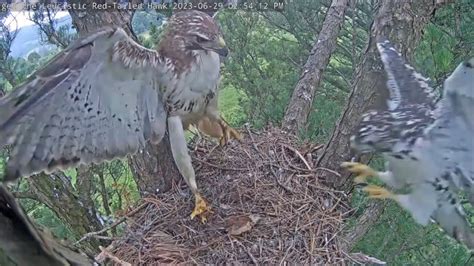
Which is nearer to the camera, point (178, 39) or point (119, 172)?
point (178, 39)

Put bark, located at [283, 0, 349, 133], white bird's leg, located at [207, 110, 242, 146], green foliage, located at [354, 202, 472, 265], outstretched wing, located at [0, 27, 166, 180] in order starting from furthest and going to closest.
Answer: green foliage, located at [354, 202, 472, 265]
bark, located at [283, 0, 349, 133]
white bird's leg, located at [207, 110, 242, 146]
outstretched wing, located at [0, 27, 166, 180]

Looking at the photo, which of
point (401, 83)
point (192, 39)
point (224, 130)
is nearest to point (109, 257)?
point (224, 130)

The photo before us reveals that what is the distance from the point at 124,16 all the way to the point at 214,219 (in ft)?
3.63

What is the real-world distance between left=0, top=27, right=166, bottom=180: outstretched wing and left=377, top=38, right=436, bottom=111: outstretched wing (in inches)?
40.1

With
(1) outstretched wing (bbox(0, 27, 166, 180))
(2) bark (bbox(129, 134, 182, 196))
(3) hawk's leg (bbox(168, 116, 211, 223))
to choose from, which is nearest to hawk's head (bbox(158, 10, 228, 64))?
(1) outstretched wing (bbox(0, 27, 166, 180))

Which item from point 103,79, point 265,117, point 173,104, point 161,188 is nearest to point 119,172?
point 265,117

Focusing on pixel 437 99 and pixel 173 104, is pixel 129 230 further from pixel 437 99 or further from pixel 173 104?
pixel 437 99

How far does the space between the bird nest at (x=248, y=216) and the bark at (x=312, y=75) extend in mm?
312

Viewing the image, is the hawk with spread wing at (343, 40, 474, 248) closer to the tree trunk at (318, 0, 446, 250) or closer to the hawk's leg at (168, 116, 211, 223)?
the tree trunk at (318, 0, 446, 250)

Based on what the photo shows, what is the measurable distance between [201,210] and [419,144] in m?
1.03

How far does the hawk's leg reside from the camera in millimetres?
3062

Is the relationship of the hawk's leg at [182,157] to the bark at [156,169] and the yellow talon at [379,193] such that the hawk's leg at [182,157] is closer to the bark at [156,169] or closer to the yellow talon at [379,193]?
the bark at [156,169]

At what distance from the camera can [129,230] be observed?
10.2 feet

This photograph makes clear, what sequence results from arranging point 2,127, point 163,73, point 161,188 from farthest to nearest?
point 161,188 → point 163,73 → point 2,127
